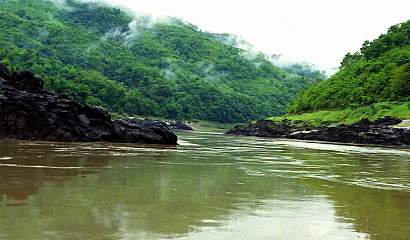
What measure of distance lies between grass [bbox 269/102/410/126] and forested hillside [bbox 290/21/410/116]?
0.87 metres

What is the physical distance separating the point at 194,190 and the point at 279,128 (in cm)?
12373

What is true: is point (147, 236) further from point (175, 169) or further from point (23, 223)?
point (175, 169)

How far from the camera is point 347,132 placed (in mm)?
108125

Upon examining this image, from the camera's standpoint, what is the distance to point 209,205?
1457cm

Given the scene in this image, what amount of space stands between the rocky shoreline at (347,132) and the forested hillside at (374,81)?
10.9 meters

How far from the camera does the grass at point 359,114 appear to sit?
114 metres

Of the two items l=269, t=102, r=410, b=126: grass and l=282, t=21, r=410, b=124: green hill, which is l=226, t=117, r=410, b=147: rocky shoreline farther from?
l=282, t=21, r=410, b=124: green hill

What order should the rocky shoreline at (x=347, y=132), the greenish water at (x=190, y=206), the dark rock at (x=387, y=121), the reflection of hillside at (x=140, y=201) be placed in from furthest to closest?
the dark rock at (x=387, y=121), the rocky shoreline at (x=347, y=132), the reflection of hillside at (x=140, y=201), the greenish water at (x=190, y=206)

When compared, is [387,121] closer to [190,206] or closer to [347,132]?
[347,132]

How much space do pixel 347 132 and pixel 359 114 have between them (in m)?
20.5

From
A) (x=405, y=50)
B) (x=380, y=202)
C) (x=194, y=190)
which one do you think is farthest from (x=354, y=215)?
(x=405, y=50)

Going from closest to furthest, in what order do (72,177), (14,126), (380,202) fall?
(380,202)
(72,177)
(14,126)

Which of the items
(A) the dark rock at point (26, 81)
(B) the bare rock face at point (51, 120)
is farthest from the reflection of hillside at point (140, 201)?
(A) the dark rock at point (26, 81)

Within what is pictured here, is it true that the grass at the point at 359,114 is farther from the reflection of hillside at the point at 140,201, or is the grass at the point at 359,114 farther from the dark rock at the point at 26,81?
the reflection of hillside at the point at 140,201
